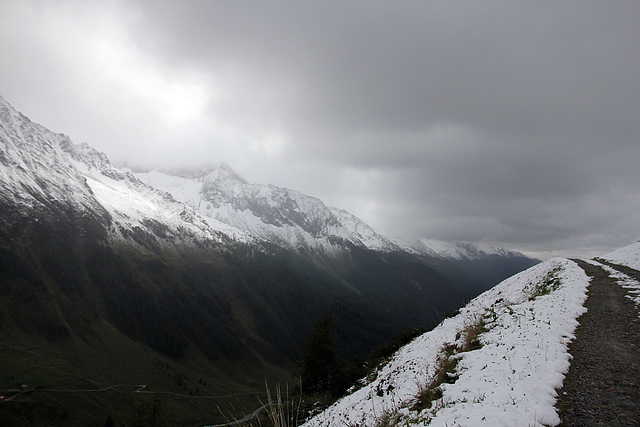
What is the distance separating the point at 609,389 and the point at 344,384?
3025 cm

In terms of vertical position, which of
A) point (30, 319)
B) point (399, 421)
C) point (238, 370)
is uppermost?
point (399, 421)

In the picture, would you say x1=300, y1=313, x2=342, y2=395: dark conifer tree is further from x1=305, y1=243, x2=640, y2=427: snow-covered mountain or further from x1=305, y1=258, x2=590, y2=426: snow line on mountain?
x1=305, y1=243, x2=640, y2=427: snow-covered mountain

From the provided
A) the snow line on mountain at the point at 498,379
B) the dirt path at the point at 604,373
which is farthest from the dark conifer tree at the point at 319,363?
the dirt path at the point at 604,373

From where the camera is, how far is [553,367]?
34.1 ft

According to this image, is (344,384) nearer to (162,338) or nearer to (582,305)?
(582,305)

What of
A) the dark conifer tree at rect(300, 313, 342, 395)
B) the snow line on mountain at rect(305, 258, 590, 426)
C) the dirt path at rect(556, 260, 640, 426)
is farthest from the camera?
the dark conifer tree at rect(300, 313, 342, 395)

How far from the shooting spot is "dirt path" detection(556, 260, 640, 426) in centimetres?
746

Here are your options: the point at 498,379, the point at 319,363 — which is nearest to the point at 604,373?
the point at 498,379

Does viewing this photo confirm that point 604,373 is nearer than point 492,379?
Yes

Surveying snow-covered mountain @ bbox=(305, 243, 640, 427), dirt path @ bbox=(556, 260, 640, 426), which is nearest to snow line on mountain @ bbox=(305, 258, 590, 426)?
snow-covered mountain @ bbox=(305, 243, 640, 427)

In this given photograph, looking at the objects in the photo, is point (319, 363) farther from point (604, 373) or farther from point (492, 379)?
point (604, 373)

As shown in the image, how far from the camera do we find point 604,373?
9.88m

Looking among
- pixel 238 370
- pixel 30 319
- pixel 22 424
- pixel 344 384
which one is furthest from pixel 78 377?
pixel 344 384

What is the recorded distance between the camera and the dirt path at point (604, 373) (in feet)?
24.5
